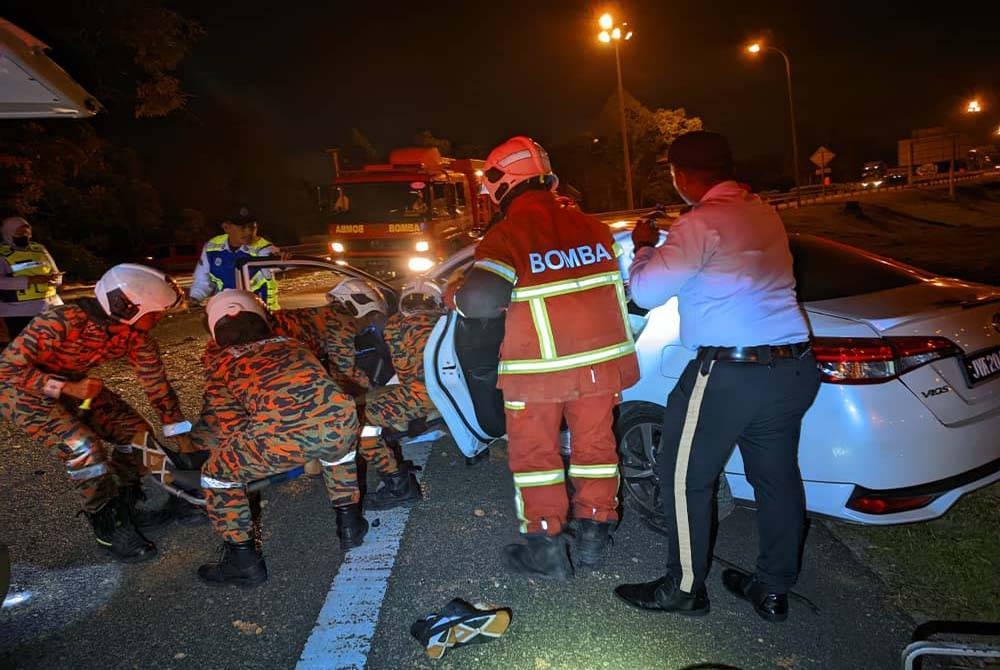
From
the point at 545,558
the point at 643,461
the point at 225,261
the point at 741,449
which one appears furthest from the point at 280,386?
the point at 225,261


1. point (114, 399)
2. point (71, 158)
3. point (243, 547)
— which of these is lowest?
point (243, 547)

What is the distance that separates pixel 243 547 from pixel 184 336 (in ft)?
25.3

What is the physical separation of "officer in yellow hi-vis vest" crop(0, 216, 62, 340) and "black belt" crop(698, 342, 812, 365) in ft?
22.1

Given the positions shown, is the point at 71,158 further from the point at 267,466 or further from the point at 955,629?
the point at 955,629

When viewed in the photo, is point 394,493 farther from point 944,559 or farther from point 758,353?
point 944,559

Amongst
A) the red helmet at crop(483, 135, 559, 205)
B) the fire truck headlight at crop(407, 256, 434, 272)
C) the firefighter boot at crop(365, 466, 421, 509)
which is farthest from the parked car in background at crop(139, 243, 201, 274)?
the red helmet at crop(483, 135, 559, 205)

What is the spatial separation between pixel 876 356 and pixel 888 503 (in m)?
0.58

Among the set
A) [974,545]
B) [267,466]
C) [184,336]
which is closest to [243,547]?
[267,466]

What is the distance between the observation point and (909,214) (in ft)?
77.3

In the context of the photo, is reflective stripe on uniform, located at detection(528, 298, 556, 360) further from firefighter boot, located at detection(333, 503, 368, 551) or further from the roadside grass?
the roadside grass

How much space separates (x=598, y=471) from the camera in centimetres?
304

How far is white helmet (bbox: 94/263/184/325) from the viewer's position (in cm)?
359

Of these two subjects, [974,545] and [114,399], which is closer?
[974,545]

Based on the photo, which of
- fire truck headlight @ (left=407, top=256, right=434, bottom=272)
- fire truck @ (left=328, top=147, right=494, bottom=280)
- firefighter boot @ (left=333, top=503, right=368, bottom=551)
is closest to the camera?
firefighter boot @ (left=333, top=503, right=368, bottom=551)
